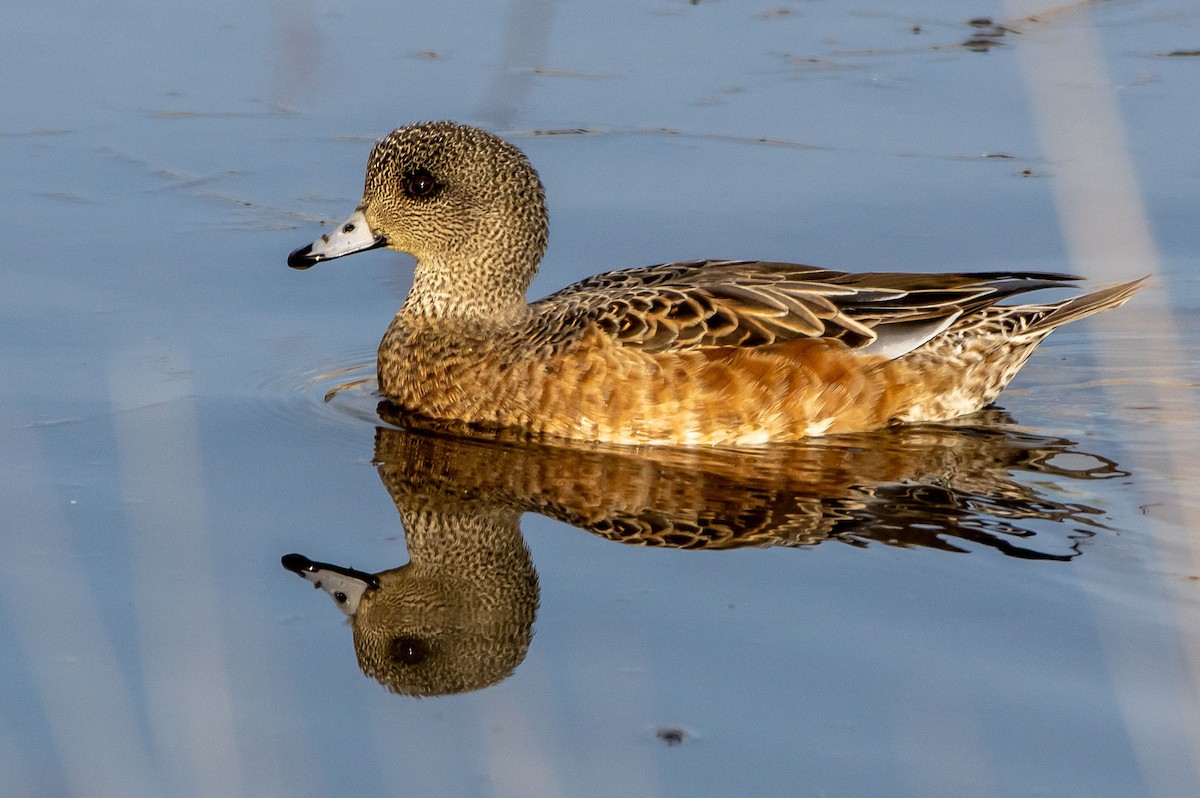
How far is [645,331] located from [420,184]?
45.7 inches

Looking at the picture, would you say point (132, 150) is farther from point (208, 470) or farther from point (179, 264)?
point (208, 470)

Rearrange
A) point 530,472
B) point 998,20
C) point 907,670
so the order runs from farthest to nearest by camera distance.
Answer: point 998,20 → point 530,472 → point 907,670

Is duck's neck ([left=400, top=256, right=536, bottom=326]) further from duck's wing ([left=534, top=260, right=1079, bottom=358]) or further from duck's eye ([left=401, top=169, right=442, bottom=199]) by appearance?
duck's eye ([left=401, top=169, right=442, bottom=199])

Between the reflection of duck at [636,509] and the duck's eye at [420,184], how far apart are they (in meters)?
0.99

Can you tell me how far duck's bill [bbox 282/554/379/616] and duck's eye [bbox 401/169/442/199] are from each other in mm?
2064

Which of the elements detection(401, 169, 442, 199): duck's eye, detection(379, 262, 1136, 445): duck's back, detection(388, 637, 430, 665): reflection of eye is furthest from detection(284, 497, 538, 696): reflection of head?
detection(401, 169, 442, 199): duck's eye

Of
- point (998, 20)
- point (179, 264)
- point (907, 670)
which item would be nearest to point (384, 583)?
point (907, 670)

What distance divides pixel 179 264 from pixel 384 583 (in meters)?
3.23

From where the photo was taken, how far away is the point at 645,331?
279 inches

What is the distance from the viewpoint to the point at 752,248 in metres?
8.80

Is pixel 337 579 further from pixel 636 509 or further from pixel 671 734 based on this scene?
pixel 671 734

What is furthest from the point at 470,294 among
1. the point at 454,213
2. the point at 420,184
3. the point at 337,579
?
the point at 337,579

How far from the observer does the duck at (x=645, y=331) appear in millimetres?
7098

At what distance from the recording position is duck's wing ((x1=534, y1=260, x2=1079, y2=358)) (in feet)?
23.4
